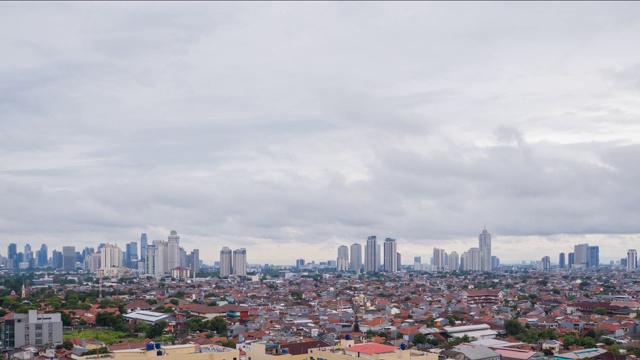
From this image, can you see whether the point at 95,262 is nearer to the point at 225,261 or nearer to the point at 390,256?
the point at 225,261

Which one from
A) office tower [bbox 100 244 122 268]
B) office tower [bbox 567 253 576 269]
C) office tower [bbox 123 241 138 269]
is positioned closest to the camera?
office tower [bbox 100 244 122 268]

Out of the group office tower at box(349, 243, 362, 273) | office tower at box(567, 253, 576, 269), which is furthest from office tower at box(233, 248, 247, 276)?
office tower at box(567, 253, 576, 269)

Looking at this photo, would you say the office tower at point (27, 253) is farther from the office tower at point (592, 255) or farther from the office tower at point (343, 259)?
the office tower at point (592, 255)

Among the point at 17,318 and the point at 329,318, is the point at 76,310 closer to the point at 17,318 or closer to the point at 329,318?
the point at 17,318

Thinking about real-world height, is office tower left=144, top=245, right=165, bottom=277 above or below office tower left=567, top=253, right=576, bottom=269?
above

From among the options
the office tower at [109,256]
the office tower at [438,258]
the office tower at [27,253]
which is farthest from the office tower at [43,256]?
the office tower at [438,258]

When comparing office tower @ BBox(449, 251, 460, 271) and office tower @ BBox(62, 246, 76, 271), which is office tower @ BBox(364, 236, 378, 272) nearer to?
office tower @ BBox(449, 251, 460, 271)

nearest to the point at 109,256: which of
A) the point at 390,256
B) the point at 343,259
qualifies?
the point at 343,259
